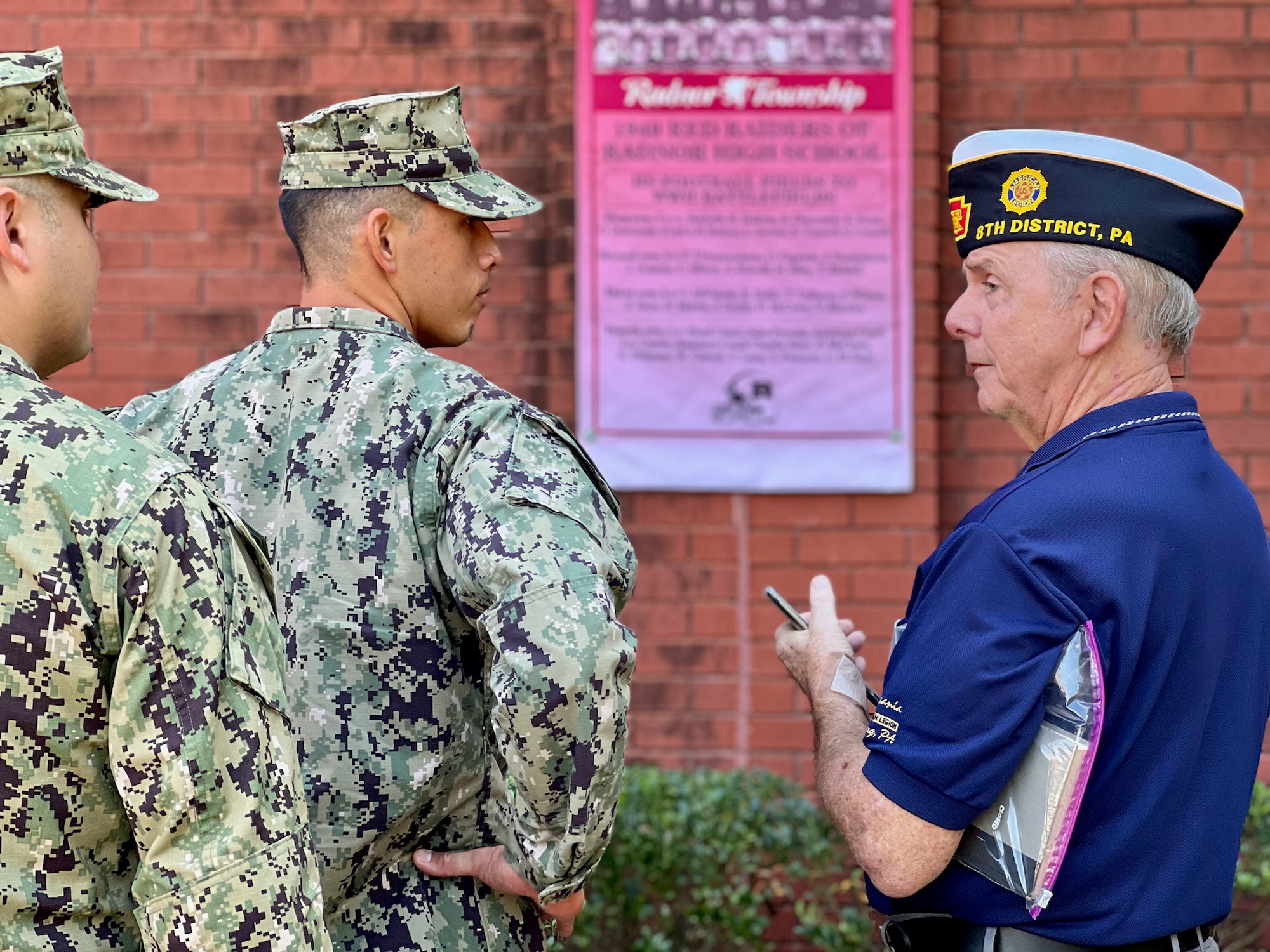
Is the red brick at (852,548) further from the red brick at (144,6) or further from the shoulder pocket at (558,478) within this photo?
the red brick at (144,6)

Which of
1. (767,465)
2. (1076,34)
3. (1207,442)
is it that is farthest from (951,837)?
(1076,34)

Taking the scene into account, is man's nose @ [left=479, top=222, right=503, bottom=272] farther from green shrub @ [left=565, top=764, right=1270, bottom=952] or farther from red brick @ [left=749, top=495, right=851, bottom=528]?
red brick @ [left=749, top=495, right=851, bottom=528]

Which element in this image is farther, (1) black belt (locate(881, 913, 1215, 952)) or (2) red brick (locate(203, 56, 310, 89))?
(2) red brick (locate(203, 56, 310, 89))

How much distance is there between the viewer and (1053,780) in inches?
62.4

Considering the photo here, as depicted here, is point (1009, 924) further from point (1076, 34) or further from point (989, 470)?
point (1076, 34)

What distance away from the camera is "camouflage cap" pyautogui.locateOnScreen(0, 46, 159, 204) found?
1.35 metres

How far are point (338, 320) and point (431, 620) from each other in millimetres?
470

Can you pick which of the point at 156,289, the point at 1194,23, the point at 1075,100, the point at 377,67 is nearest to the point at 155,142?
the point at 156,289

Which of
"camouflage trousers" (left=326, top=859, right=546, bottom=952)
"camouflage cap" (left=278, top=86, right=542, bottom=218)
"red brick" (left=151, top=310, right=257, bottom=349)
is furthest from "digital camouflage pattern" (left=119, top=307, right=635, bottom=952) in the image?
"red brick" (left=151, top=310, right=257, bottom=349)

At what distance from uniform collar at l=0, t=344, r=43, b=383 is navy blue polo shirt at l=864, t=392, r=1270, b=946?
1055mm

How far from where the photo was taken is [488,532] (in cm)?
174

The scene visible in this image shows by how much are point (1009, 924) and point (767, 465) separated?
90.8 inches

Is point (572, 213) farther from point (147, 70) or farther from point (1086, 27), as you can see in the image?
point (1086, 27)

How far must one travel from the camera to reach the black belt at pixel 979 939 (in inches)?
64.4
